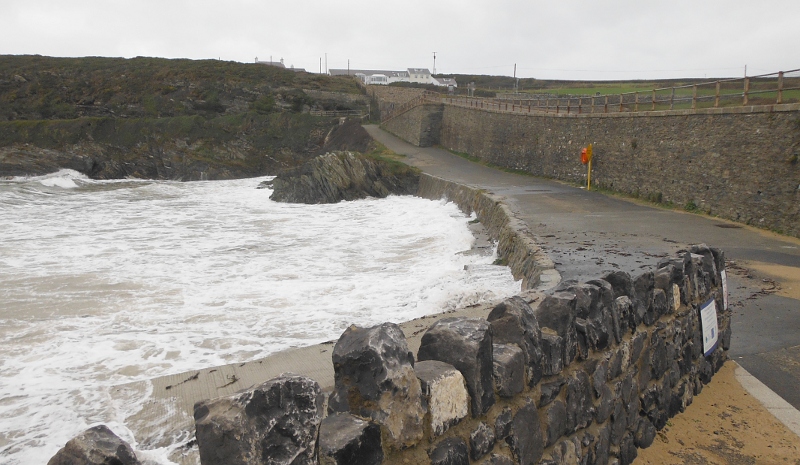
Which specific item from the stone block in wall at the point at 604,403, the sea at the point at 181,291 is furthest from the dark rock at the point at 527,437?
the sea at the point at 181,291

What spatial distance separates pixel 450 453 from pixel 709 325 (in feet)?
12.9

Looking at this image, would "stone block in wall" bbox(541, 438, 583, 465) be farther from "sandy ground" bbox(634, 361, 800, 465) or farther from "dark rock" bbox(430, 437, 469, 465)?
"sandy ground" bbox(634, 361, 800, 465)

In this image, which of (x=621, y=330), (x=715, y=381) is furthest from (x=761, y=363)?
(x=621, y=330)

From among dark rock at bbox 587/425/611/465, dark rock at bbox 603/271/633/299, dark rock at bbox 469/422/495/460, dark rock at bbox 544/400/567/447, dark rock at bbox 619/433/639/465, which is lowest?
dark rock at bbox 619/433/639/465

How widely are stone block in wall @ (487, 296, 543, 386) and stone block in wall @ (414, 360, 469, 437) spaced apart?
1.69 ft

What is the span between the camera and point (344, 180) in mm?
28234

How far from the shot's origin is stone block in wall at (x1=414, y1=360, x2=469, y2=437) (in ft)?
8.16

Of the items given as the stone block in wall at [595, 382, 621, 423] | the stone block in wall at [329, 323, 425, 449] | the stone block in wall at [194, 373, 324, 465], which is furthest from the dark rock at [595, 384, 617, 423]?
the stone block in wall at [194, 373, 324, 465]

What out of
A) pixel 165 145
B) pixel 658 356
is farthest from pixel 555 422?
pixel 165 145

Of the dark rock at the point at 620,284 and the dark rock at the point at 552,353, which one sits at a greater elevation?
the dark rock at the point at 620,284

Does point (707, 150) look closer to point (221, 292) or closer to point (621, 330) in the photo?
point (221, 292)

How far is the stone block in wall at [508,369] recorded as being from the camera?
2.84m

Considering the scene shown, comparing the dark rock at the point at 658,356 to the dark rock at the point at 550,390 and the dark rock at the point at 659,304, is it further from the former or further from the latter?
the dark rock at the point at 550,390

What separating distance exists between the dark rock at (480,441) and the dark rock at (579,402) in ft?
2.69
